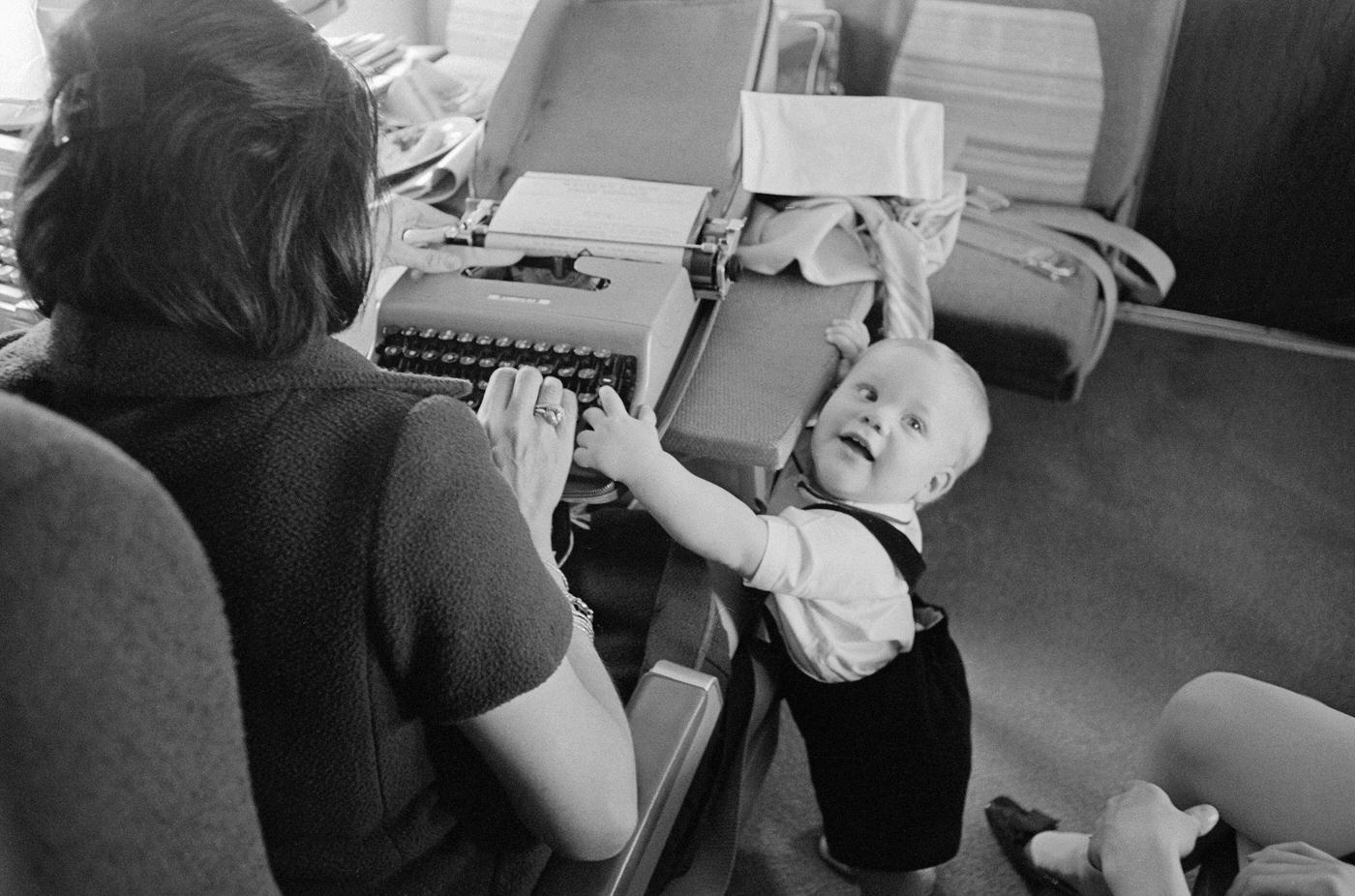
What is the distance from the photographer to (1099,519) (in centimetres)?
215

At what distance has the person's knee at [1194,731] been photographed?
1.18 metres

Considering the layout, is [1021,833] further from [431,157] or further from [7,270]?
[7,270]

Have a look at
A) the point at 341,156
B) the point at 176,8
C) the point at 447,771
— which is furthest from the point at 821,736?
the point at 176,8

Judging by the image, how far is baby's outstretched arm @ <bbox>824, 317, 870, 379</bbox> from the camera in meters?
1.29

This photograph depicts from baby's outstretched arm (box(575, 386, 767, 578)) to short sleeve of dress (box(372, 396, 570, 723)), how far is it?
0.42 meters

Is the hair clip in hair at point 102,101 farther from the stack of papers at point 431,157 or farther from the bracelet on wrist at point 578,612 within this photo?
the stack of papers at point 431,157

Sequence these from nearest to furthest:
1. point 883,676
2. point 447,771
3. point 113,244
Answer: point 113,244
point 447,771
point 883,676

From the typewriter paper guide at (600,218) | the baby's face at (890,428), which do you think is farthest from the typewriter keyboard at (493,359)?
the baby's face at (890,428)

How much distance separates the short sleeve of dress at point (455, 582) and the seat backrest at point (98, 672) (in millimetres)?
171

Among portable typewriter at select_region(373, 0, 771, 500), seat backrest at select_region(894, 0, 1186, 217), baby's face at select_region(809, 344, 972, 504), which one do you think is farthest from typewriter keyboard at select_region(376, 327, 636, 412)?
seat backrest at select_region(894, 0, 1186, 217)

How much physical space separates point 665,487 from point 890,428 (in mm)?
311

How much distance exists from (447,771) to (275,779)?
0.44ft

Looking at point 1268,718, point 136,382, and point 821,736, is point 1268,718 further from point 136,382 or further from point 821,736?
point 136,382

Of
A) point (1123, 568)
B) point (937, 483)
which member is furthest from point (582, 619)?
point (1123, 568)
